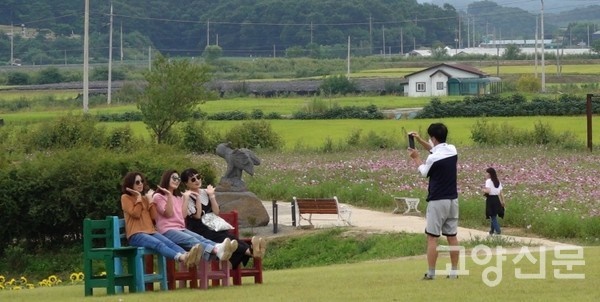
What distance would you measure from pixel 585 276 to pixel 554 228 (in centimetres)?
1122

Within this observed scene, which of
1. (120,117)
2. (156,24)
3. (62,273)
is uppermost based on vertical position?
(156,24)

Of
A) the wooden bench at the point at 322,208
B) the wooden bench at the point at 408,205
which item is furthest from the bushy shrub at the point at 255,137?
the wooden bench at the point at 322,208

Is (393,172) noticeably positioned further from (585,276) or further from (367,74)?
(367,74)

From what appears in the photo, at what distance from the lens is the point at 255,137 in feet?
184

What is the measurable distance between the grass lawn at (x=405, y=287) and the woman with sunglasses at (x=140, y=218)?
64 centimetres

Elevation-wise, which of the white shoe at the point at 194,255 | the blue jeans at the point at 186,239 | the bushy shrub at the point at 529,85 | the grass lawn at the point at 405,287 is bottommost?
the grass lawn at the point at 405,287

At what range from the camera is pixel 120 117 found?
73.1 metres

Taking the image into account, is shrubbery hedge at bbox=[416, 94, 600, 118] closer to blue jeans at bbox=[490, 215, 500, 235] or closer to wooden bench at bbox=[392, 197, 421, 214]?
wooden bench at bbox=[392, 197, 421, 214]

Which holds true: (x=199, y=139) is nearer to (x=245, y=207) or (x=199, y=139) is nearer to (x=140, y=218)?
(x=245, y=207)

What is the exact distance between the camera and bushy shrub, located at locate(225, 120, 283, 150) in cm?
5547

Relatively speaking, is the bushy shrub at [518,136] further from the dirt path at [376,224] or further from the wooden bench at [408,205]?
the dirt path at [376,224]

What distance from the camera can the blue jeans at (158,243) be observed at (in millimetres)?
16844

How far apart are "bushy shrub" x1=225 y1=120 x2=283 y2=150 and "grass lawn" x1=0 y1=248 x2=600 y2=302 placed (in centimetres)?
3612

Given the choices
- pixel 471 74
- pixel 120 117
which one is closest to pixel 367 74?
pixel 471 74
